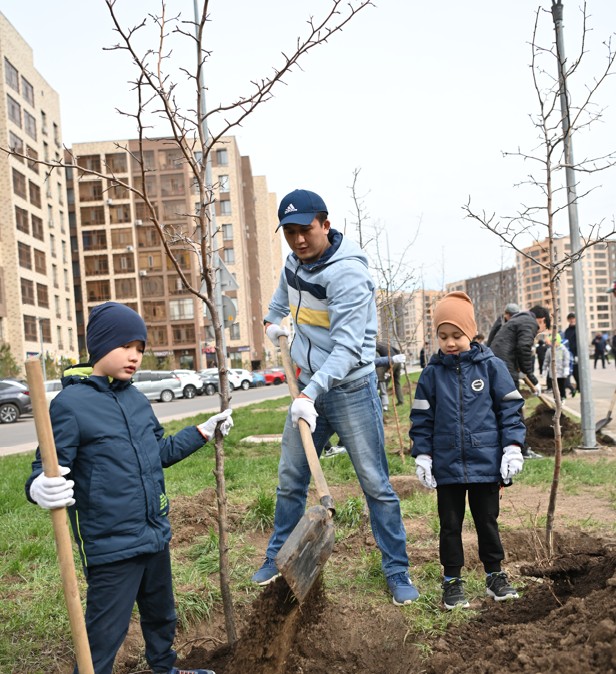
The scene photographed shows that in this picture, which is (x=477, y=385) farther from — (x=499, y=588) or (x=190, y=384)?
(x=190, y=384)

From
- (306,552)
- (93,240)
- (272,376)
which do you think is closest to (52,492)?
(306,552)

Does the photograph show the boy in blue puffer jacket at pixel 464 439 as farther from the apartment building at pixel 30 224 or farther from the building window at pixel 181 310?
the building window at pixel 181 310

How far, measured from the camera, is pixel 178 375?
105 feet

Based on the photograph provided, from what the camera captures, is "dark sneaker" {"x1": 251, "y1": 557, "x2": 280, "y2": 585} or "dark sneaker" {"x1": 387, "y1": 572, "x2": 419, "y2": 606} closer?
"dark sneaker" {"x1": 387, "y1": 572, "x2": 419, "y2": 606}

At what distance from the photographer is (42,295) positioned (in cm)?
4616

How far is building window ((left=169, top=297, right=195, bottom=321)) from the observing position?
6688 centimetres

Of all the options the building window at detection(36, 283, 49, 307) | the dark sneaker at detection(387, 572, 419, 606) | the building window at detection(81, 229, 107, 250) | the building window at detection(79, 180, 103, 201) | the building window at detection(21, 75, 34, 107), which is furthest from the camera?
the building window at detection(81, 229, 107, 250)

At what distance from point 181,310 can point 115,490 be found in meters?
66.1

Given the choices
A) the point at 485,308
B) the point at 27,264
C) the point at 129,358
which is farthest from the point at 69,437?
the point at 27,264

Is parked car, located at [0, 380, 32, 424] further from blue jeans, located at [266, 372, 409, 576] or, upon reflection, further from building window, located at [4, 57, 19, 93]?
building window, located at [4, 57, 19, 93]

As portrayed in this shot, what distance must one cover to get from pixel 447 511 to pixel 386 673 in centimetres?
87

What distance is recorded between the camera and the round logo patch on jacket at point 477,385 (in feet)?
10.4

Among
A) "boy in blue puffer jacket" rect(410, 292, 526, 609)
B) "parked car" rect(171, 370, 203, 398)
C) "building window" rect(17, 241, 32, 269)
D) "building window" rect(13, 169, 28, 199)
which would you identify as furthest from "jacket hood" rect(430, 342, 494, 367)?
"building window" rect(13, 169, 28, 199)

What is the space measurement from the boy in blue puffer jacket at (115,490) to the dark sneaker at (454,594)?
1136 millimetres
